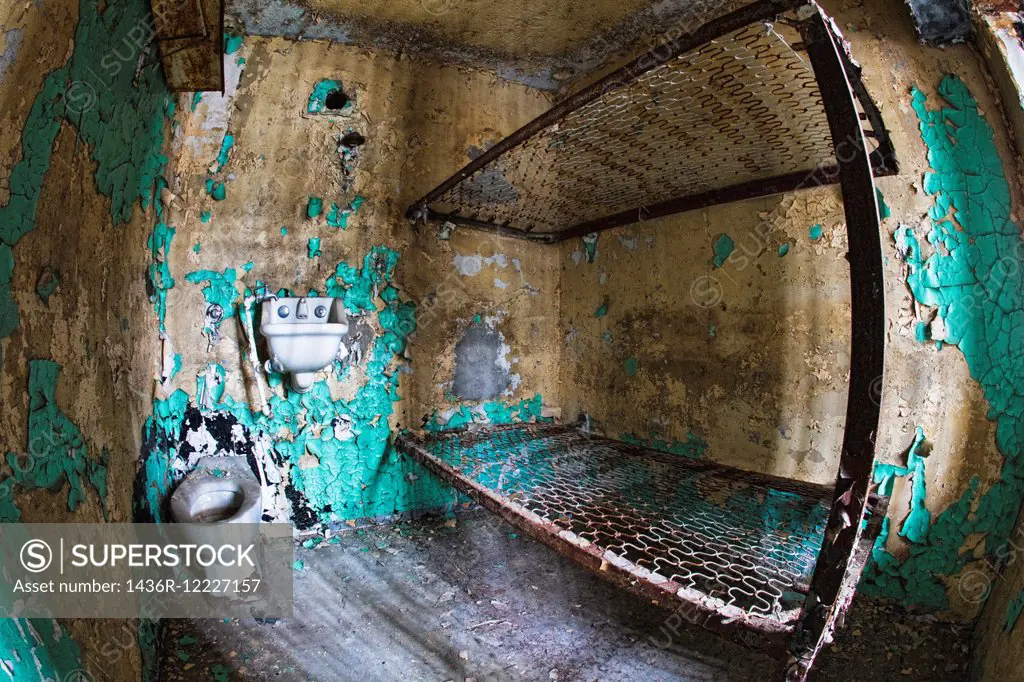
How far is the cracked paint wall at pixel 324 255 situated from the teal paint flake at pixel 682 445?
1204 mm

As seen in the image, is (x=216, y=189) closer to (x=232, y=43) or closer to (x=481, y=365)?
(x=232, y=43)

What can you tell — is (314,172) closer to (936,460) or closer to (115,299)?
(115,299)

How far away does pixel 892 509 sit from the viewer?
183 cm

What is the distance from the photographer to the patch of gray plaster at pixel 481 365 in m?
3.01

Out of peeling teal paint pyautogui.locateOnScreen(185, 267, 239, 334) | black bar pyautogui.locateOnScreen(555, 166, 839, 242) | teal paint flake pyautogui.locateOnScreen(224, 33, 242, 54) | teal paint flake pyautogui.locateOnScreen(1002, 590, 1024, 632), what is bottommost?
teal paint flake pyautogui.locateOnScreen(1002, 590, 1024, 632)

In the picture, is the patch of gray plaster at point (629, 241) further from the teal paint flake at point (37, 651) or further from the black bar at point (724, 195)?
the teal paint flake at point (37, 651)

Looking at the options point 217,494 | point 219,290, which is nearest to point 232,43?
point 219,290

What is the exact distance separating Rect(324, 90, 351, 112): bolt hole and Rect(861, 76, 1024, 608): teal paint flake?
2.67 metres

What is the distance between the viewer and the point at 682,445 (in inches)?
101

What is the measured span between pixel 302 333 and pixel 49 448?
137 centimetres

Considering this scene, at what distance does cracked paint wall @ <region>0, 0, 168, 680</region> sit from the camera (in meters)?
0.86

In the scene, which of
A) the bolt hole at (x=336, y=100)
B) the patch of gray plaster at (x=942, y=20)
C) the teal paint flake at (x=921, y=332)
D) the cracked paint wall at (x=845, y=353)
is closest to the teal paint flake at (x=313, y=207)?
the bolt hole at (x=336, y=100)

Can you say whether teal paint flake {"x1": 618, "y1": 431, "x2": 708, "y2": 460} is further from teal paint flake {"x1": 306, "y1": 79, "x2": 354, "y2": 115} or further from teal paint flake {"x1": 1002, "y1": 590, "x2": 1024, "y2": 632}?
teal paint flake {"x1": 306, "y1": 79, "x2": 354, "y2": 115}

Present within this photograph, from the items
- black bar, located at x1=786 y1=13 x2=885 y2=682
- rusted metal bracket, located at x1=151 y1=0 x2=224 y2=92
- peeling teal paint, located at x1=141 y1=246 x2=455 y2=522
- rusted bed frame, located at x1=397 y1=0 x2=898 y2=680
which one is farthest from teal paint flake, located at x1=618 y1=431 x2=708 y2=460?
rusted metal bracket, located at x1=151 y1=0 x2=224 y2=92
